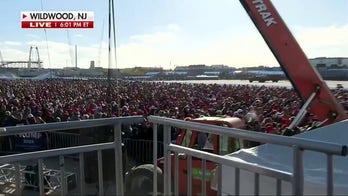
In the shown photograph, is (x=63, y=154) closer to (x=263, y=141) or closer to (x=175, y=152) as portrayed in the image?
(x=175, y=152)

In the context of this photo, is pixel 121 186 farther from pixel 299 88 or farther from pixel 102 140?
pixel 299 88

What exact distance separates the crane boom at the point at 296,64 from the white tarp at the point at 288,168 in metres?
4.92

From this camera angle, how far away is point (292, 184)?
212 cm

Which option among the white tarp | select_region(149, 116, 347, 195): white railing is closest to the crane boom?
the white tarp

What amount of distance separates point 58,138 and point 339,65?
272 feet

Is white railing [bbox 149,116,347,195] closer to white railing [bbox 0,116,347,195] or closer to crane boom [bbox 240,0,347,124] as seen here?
white railing [bbox 0,116,347,195]

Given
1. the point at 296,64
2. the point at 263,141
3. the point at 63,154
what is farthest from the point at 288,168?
the point at 296,64

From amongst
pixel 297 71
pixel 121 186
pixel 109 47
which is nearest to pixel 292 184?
pixel 121 186

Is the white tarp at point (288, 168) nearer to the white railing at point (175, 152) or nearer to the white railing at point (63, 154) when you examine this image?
the white railing at point (175, 152)

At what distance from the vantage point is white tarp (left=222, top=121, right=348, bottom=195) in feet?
7.91

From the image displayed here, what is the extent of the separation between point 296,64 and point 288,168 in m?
6.02

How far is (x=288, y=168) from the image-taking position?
289 centimetres

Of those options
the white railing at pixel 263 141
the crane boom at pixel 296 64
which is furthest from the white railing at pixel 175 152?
the crane boom at pixel 296 64

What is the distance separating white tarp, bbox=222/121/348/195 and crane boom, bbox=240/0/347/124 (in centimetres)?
492
